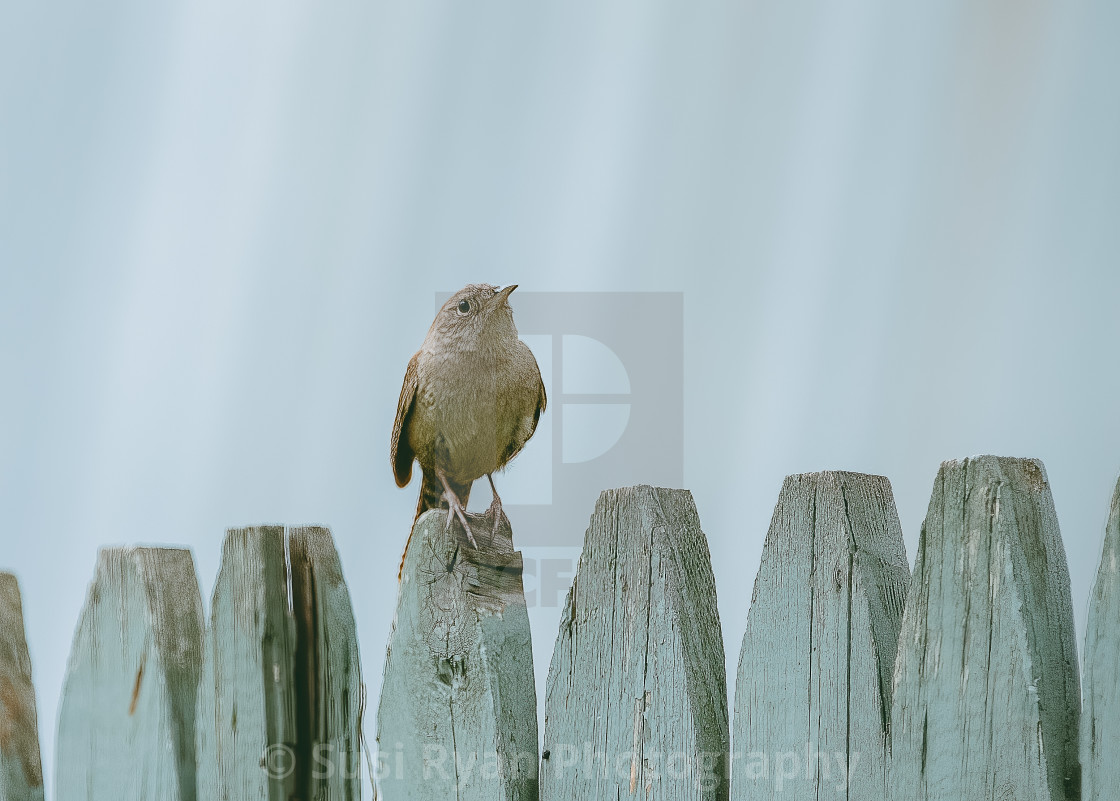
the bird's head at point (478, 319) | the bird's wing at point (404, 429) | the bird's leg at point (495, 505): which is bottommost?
the bird's leg at point (495, 505)

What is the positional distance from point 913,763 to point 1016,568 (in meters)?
0.37

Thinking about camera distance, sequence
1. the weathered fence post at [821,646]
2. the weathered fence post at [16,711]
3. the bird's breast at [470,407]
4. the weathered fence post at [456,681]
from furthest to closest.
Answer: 1. the bird's breast at [470,407]
2. the weathered fence post at [16,711]
3. the weathered fence post at [456,681]
4. the weathered fence post at [821,646]

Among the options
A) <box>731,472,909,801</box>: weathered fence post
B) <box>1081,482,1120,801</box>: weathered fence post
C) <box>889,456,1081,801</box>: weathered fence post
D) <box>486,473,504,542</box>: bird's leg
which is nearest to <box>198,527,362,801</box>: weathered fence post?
<box>486,473,504,542</box>: bird's leg

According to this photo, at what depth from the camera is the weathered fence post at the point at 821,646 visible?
1.68 metres

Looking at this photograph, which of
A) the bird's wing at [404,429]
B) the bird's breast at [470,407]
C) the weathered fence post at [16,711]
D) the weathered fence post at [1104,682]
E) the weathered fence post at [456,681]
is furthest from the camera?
the bird's wing at [404,429]

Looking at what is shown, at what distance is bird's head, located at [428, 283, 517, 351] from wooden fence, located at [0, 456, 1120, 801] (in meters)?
0.96

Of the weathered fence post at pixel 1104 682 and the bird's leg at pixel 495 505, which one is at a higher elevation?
the bird's leg at pixel 495 505

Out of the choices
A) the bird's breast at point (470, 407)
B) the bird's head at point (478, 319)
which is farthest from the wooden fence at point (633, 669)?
the bird's head at point (478, 319)

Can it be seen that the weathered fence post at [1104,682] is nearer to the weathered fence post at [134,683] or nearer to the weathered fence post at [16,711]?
the weathered fence post at [134,683]

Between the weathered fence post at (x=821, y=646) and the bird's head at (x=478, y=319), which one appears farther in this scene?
the bird's head at (x=478, y=319)

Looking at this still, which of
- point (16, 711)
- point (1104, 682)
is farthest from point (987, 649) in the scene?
point (16, 711)

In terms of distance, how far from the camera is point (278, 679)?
209 centimetres

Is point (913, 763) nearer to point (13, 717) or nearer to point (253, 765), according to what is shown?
point (253, 765)

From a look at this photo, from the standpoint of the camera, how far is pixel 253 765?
2.07m
